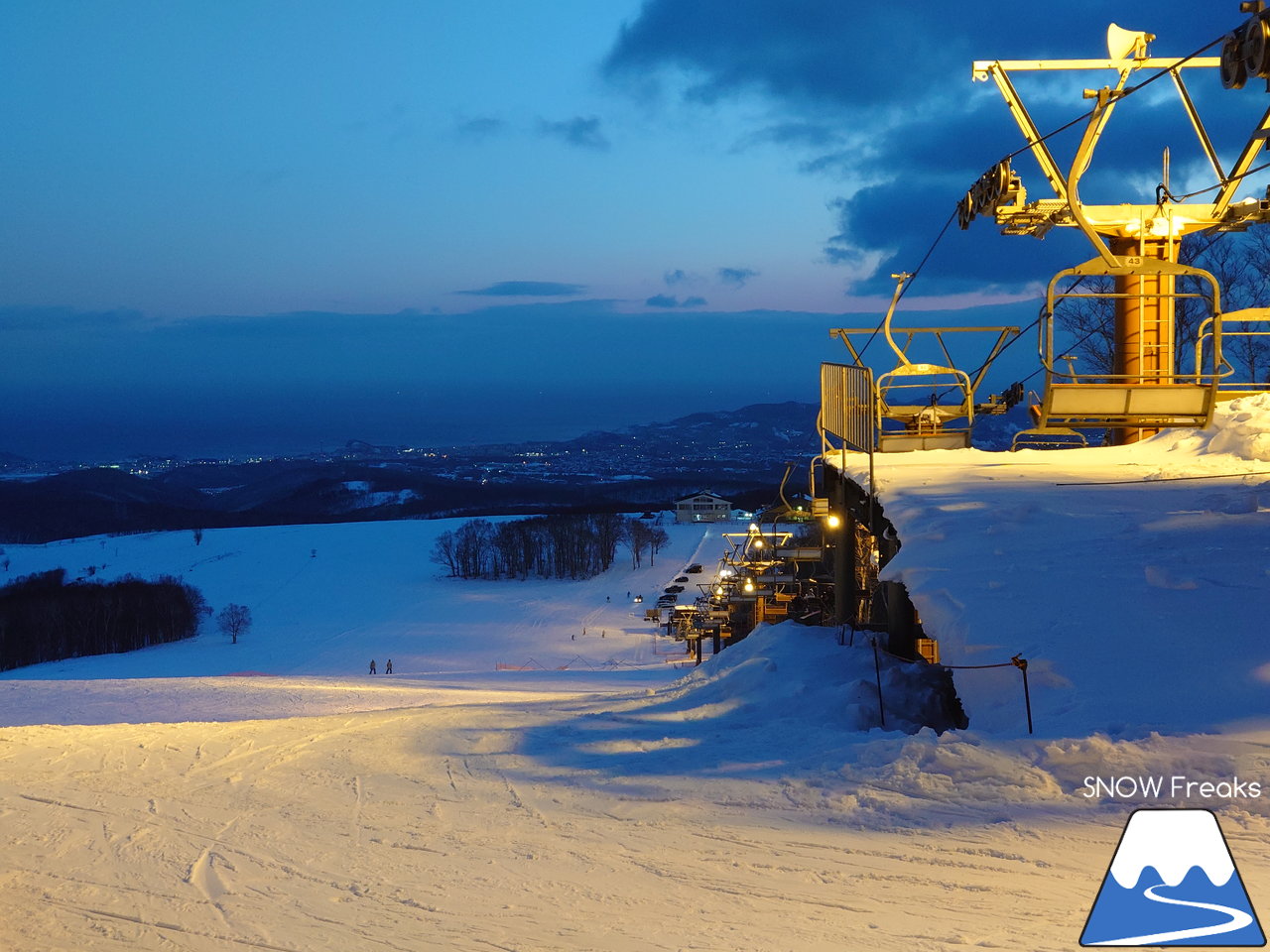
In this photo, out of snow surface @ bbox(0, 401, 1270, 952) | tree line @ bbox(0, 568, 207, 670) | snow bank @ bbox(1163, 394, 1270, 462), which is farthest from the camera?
tree line @ bbox(0, 568, 207, 670)

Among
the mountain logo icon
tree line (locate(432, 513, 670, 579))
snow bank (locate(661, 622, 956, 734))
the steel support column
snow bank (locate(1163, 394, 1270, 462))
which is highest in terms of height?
the steel support column

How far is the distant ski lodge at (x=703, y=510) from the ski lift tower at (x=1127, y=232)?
86.0 m

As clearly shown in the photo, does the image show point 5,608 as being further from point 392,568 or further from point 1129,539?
point 1129,539

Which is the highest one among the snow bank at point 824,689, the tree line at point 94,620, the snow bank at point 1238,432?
the snow bank at point 1238,432

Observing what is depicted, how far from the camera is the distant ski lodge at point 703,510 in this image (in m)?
104

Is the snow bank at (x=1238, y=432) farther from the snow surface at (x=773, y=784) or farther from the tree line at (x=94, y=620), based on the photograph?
the tree line at (x=94, y=620)

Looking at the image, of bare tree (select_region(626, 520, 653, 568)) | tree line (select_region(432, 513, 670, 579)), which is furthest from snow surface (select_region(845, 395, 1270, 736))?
bare tree (select_region(626, 520, 653, 568))

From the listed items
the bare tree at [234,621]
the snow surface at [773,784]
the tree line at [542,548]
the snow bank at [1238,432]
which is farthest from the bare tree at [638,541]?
the snow surface at [773,784]

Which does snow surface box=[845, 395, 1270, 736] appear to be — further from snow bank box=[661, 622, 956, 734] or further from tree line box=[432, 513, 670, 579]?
tree line box=[432, 513, 670, 579]

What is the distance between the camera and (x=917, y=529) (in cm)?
1022

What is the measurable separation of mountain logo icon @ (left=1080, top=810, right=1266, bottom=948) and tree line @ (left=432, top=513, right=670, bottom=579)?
235 ft

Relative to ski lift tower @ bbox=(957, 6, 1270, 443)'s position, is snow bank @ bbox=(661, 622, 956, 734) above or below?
below

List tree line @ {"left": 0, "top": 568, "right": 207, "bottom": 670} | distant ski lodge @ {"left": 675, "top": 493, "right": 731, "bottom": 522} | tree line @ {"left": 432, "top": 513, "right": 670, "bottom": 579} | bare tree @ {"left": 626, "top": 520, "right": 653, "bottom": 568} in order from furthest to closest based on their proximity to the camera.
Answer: distant ski lodge @ {"left": 675, "top": 493, "right": 731, "bottom": 522}
bare tree @ {"left": 626, "top": 520, "right": 653, "bottom": 568}
tree line @ {"left": 432, "top": 513, "right": 670, "bottom": 579}
tree line @ {"left": 0, "top": 568, "right": 207, "bottom": 670}

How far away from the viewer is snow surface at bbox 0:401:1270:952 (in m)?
5.14
